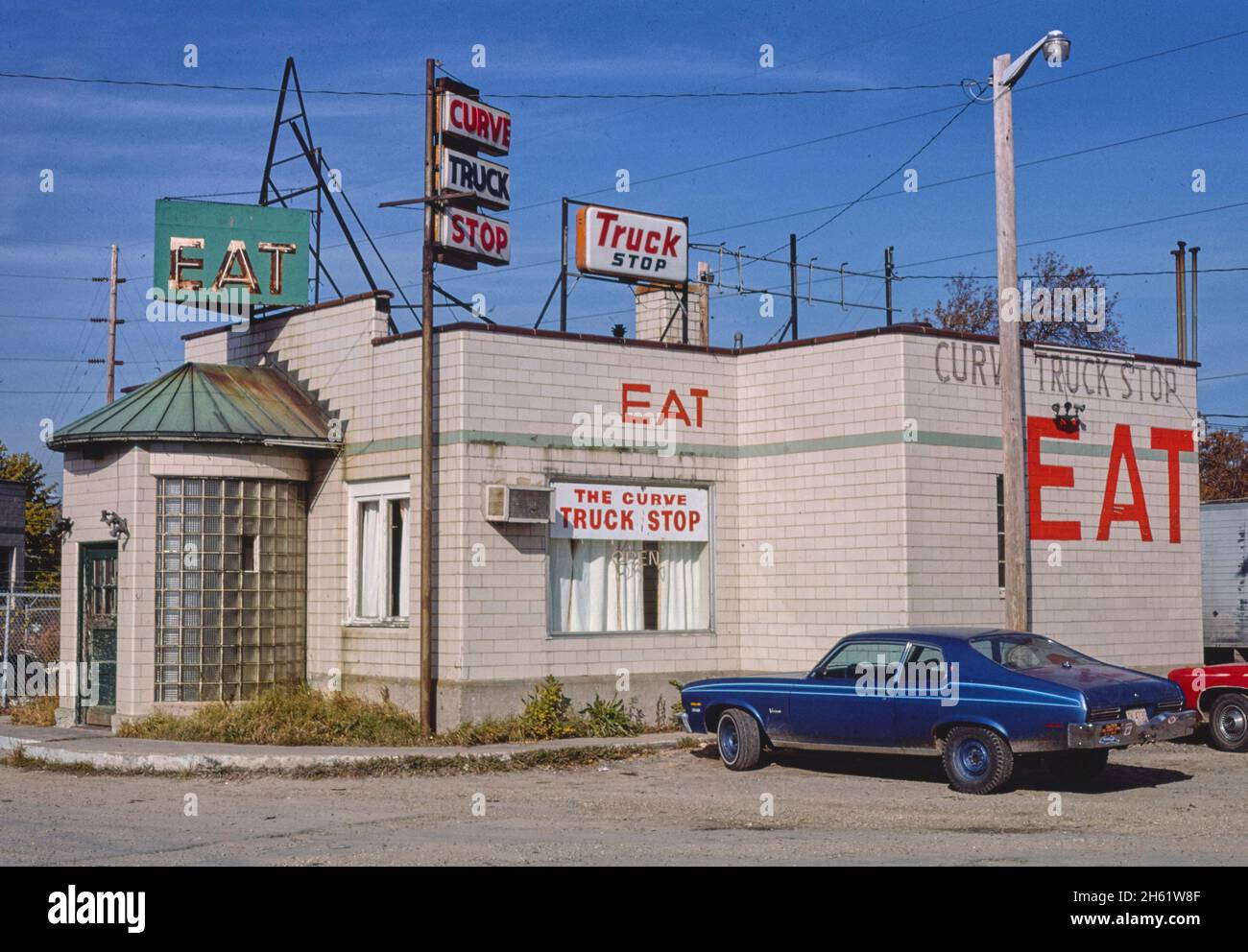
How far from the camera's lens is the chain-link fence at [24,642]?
21719mm

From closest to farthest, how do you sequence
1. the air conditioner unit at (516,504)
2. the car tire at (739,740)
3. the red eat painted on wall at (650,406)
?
1. the car tire at (739,740)
2. the air conditioner unit at (516,504)
3. the red eat painted on wall at (650,406)

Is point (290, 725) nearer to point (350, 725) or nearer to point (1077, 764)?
point (350, 725)

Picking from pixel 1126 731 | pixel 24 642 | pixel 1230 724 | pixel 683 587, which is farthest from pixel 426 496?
pixel 24 642

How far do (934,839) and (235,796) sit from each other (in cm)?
664

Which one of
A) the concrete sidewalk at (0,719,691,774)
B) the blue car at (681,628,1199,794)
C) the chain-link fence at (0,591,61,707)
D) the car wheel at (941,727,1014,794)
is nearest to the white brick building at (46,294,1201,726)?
the concrete sidewalk at (0,719,691,774)

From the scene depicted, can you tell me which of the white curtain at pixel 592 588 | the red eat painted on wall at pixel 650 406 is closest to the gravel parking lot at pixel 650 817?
the white curtain at pixel 592 588

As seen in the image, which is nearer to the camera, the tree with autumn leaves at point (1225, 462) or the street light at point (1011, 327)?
the street light at point (1011, 327)

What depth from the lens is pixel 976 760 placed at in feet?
43.2

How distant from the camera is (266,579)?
1852 centimetres

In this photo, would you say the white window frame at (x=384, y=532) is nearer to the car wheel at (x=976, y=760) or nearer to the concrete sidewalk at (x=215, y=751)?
the concrete sidewalk at (x=215, y=751)

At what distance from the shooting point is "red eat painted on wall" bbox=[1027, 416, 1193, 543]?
19.2 meters

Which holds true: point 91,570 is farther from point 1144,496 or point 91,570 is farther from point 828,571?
point 1144,496

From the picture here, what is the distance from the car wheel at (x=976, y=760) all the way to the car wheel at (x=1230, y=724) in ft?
14.7
